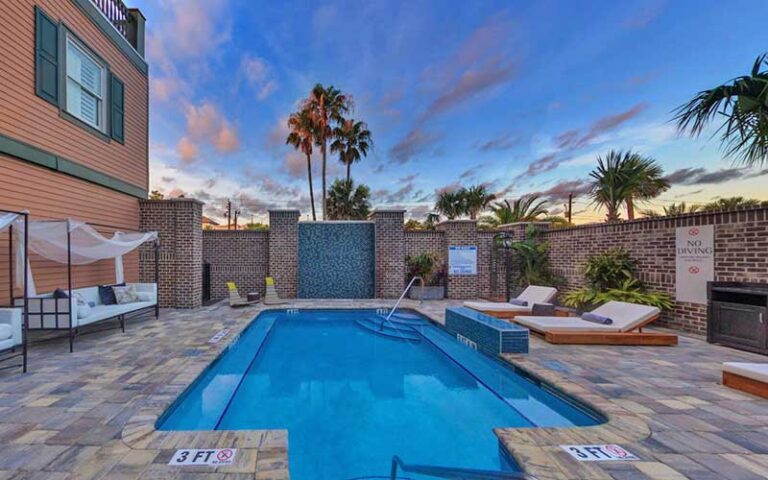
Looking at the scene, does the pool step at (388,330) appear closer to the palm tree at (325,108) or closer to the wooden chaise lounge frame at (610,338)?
the wooden chaise lounge frame at (610,338)

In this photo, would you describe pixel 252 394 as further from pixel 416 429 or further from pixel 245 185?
pixel 245 185

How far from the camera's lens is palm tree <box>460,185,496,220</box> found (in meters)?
26.7

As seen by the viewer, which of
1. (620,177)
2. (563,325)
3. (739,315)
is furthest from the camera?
(620,177)

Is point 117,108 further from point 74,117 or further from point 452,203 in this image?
point 452,203

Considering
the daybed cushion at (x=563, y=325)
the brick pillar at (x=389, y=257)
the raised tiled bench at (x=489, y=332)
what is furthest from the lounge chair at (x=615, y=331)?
the brick pillar at (x=389, y=257)

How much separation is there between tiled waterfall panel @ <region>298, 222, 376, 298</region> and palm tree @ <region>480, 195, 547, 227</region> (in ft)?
23.8

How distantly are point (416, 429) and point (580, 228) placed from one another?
7.76 meters

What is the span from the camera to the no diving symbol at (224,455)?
2.28 m

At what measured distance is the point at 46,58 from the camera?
6047mm

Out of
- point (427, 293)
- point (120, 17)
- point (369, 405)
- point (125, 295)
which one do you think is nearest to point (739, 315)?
point (369, 405)

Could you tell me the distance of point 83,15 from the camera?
274 inches

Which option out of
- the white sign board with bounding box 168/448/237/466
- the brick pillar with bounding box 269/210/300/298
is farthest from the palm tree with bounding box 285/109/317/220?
the white sign board with bounding box 168/448/237/466

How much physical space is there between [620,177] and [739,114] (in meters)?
5.73

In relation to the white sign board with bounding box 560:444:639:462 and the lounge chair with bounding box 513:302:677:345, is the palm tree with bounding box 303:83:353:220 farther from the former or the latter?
the white sign board with bounding box 560:444:639:462
